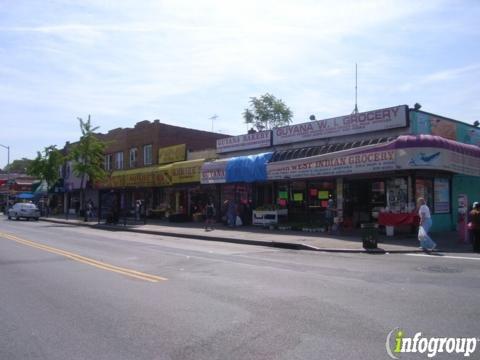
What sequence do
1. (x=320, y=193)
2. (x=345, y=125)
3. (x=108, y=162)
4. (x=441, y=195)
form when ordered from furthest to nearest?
(x=108, y=162) < (x=320, y=193) < (x=345, y=125) < (x=441, y=195)

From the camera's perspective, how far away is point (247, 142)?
28531 mm

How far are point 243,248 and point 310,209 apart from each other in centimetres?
820

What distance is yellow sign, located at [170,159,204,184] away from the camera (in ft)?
100

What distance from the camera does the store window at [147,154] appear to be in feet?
129

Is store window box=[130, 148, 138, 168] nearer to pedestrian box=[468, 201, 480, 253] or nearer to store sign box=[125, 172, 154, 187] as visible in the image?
store sign box=[125, 172, 154, 187]

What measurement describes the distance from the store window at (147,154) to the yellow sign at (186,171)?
21.1ft

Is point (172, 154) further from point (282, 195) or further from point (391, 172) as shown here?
point (391, 172)

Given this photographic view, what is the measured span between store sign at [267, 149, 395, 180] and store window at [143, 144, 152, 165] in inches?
670

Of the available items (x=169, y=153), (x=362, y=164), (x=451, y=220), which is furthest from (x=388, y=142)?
(x=169, y=153)

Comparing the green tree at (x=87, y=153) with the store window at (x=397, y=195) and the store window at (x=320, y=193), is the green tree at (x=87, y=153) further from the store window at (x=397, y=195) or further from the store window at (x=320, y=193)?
the store window at (x=397, y=195)

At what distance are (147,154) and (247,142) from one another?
13744 mm

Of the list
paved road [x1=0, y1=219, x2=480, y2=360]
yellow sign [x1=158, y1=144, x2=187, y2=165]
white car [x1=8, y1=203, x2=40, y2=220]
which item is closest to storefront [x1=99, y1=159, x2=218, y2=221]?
yellow sign [x1=158, y1=144, x2=187, y2=165]

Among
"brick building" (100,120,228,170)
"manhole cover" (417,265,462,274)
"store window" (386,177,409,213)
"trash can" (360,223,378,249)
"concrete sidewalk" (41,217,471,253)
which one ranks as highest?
"brick building" (100,120,228,170)

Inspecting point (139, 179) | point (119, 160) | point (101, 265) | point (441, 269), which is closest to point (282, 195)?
point (139, 179)
